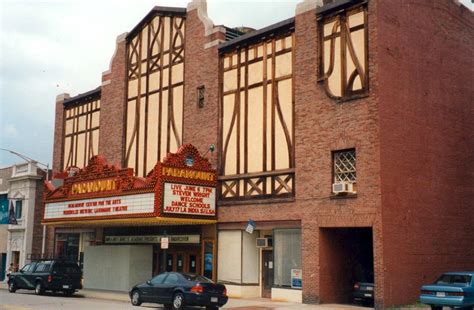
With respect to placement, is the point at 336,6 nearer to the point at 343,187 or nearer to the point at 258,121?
the point at 258,121

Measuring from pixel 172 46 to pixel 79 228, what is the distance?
14.1m

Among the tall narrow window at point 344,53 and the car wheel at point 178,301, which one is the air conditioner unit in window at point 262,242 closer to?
the car wheel at point 178,301

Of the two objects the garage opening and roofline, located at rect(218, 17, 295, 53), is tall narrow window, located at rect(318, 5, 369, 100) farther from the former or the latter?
the garage opening

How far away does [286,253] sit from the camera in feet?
87.2

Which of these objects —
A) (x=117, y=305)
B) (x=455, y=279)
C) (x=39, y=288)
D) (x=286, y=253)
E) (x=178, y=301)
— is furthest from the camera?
(x=39, y=288)

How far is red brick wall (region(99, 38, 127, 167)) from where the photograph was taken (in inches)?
1473

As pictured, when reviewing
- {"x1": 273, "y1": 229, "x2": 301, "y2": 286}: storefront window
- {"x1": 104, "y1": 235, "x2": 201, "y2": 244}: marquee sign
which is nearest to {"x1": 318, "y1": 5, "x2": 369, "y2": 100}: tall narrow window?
{"x1": 273, "y1": 229, "x2": 301, "y2": 286}: storefront window

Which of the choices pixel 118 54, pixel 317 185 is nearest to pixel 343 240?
pixel 317 185

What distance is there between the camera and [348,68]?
81.5 ft

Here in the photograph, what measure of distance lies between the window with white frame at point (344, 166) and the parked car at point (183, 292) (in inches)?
255

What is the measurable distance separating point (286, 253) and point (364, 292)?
418 centimetres

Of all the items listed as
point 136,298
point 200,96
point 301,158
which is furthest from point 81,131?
point 301,158

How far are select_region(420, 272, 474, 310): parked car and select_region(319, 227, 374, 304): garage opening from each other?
3583mm

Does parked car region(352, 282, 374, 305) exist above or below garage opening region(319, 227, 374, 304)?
below
